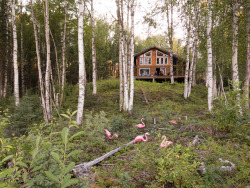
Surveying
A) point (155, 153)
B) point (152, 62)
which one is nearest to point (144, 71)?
point (152, 62)

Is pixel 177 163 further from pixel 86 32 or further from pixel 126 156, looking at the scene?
pixel 86 32

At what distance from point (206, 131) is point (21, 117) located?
28.4ft

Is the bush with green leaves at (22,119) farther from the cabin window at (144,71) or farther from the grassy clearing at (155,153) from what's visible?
the cabin window at (144,71)

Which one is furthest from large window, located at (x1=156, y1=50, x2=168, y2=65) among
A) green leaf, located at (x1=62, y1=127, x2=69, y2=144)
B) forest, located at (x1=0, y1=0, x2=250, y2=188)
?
green leaf, located at (x1=62, y1=127, x2=69, y2=144)

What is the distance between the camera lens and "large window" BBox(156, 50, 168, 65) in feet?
85.5

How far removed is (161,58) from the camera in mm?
26188

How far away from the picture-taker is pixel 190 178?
3.48m

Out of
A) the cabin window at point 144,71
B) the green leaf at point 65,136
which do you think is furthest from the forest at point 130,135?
the cabin window at point 144,71

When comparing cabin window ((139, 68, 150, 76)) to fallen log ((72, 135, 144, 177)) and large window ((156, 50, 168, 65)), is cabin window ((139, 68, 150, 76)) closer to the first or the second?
large window ((156, 50, 168, 65))

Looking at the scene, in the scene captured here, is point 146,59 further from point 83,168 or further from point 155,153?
point 83,168

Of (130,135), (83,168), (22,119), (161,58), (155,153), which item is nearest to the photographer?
(83,168)

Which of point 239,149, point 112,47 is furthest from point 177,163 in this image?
point 112,47

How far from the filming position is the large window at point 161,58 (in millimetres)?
26048

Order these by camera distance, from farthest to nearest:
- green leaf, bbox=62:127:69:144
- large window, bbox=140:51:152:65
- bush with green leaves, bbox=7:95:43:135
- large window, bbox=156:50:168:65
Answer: large window, bbox=140:51:152:65 → large window, bbox=156:50:168:65 → bush with green leaves, bbox=7:95:43:135 → green leaf, bbox=62:127:69:144
